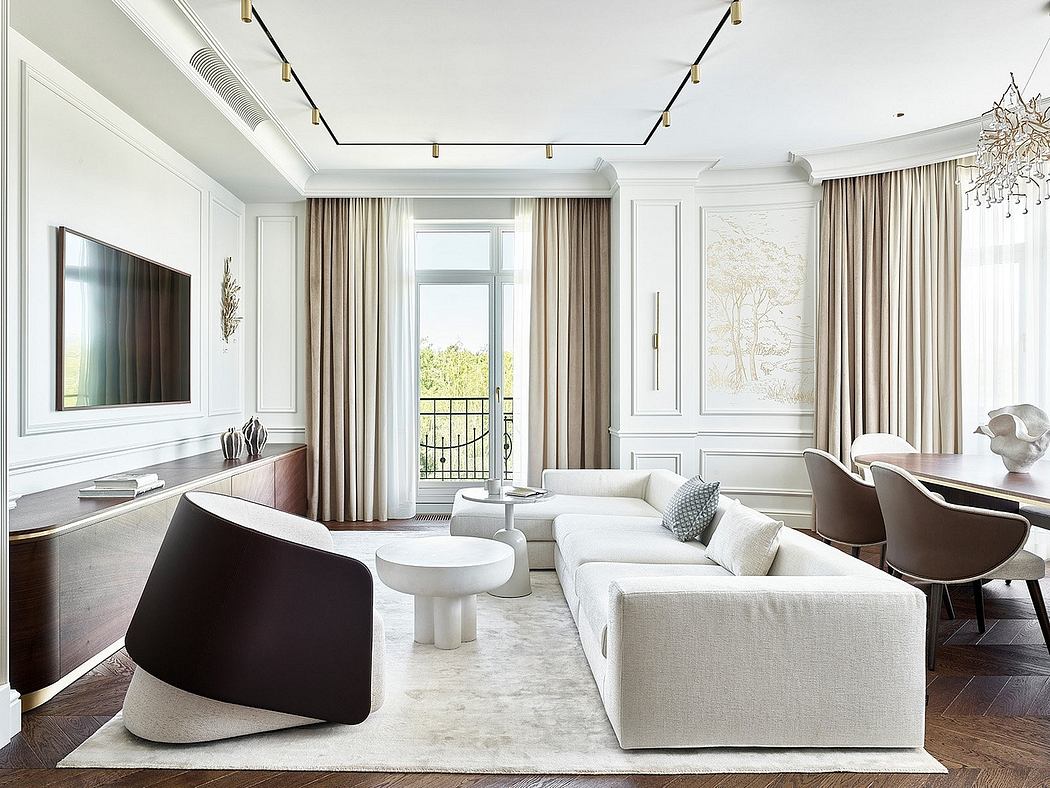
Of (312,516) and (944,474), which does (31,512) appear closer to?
(312,516)

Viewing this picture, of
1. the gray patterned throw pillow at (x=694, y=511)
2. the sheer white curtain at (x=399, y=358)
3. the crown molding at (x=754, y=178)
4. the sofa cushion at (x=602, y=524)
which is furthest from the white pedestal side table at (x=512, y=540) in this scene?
the crown molding at (x=754, y=178)

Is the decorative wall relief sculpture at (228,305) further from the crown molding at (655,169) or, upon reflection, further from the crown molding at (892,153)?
the crown molding at (892,153)

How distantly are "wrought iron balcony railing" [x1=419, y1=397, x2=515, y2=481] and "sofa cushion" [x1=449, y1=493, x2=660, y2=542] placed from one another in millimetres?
Result: 1744

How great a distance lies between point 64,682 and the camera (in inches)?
105

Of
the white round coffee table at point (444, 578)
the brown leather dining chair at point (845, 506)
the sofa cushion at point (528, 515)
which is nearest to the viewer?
the white round coffee table at point (444, 578)

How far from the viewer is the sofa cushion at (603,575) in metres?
2.64

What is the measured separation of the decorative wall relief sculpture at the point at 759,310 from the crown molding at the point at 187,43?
323 cm

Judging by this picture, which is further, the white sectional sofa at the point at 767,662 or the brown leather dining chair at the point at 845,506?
the brown leather dining chair at the point at 845,506

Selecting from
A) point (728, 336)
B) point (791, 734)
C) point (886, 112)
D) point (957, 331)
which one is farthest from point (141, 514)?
point (957, 331)

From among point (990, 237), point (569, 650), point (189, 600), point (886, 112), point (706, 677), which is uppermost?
point (886, 112)

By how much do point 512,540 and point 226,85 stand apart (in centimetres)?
284

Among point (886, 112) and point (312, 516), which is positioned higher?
point (886, 112)

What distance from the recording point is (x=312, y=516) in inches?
232

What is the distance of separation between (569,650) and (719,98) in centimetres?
317
